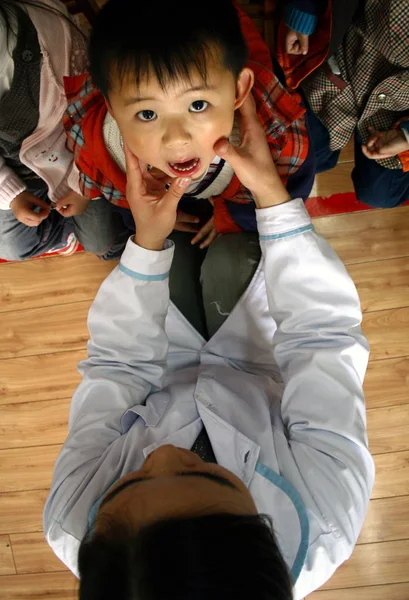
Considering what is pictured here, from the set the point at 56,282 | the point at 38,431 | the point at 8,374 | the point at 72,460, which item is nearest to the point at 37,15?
the point at 56,282

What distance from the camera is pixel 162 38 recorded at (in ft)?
1.95

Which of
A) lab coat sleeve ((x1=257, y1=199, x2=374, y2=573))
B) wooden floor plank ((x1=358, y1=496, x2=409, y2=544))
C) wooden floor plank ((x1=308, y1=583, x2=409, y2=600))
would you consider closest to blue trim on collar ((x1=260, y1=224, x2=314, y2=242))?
lab coat sleeve ((x1=257, y1=199, x2=374, y2=573))

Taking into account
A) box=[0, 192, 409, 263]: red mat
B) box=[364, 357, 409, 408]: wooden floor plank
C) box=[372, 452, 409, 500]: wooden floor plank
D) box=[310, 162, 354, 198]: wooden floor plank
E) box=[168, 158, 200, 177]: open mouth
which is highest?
box=[168, 158, 200, 177]: open mouth

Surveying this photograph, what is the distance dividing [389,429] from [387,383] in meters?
0.12

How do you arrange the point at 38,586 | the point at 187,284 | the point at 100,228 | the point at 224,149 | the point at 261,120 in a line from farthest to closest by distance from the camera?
1. the point at 38,586
2. the point at 100,228
3. the point at 187,284
4. the point at 261,120
5. the point at 224,149

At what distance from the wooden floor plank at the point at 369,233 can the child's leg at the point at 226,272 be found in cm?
38

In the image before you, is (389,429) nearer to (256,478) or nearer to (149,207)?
(256,478)

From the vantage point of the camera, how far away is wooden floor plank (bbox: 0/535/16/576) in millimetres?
1356

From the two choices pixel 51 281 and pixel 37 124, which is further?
pixel 51 281

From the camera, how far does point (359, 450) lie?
72 centimetres

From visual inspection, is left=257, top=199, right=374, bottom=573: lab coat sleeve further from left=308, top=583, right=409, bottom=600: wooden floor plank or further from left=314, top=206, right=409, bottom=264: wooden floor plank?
left=308, top=583, right=409, bottom=600: wooden floor plank

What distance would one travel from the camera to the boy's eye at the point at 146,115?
2.10 feet

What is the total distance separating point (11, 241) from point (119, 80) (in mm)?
625

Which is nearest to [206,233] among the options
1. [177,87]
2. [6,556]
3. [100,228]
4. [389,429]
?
[100,228]
